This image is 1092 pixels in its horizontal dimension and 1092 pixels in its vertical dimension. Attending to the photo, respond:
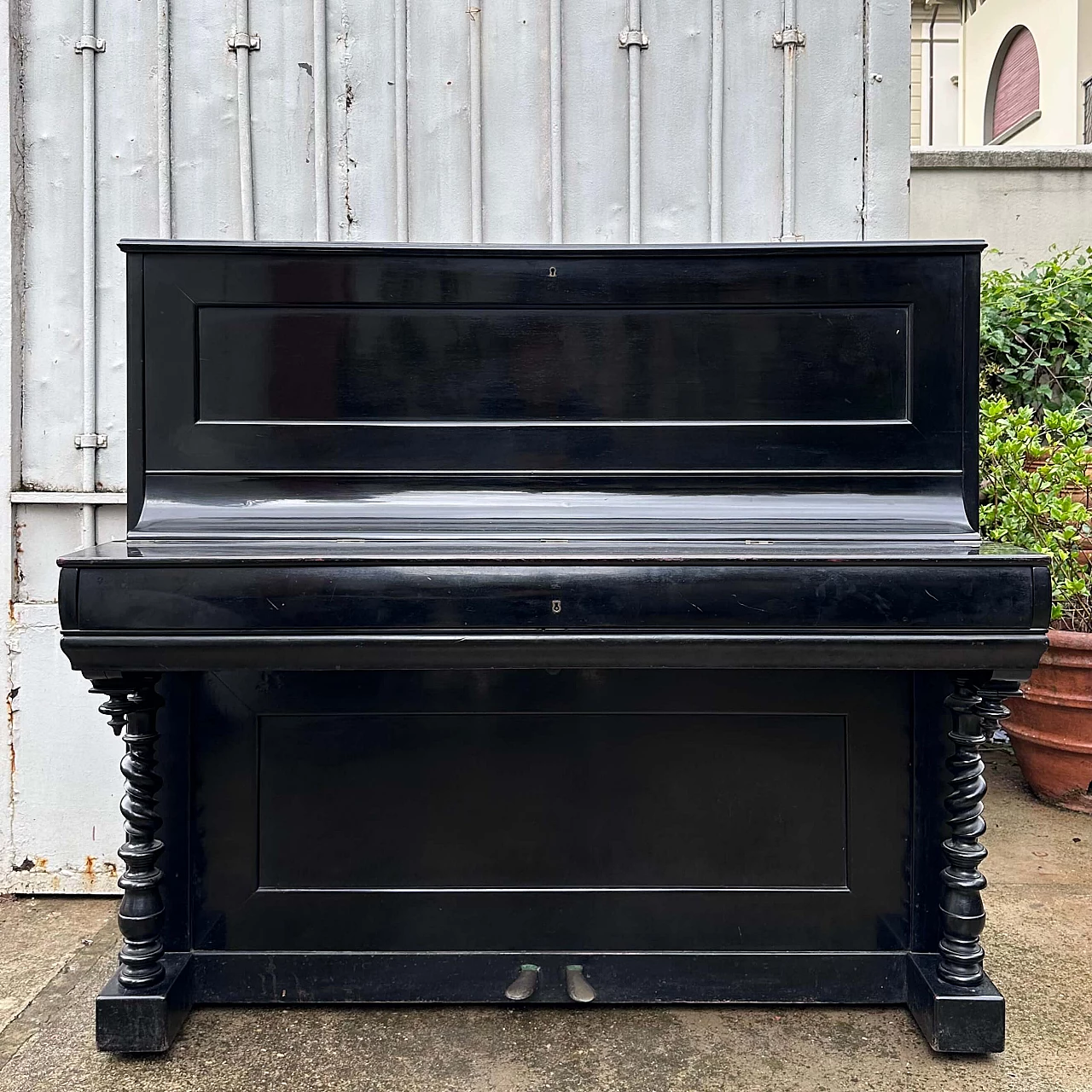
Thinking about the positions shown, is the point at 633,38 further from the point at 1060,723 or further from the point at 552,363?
the point at 1060,723

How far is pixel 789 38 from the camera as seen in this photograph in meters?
2.45

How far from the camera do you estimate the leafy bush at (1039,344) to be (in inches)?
153

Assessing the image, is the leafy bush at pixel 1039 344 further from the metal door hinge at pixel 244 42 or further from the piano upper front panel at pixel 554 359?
the metal door hinge at pixel 244 42

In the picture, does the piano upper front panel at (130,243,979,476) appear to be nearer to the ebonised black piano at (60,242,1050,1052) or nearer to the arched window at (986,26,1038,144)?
the ebonised black piano at (60,242,1050,1052)

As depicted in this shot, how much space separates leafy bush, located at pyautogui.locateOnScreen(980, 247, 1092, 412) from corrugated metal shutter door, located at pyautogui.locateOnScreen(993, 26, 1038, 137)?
7017mm

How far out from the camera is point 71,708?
251 cm

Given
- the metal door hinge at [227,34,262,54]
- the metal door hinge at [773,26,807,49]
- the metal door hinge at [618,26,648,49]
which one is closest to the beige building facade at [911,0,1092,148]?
the metal door hinge at [773,26,807,49]

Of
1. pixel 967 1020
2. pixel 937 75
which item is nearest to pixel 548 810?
pixel 967 1020

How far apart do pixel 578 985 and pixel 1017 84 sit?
11.4 m

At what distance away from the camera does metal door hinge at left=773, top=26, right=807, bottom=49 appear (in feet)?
8.04

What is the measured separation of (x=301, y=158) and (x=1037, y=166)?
163 inches

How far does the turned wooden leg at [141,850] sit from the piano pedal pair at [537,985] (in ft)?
2.45

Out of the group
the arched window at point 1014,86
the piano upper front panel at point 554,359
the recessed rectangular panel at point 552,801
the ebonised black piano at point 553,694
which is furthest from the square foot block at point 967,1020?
the arched window at point 1014,86

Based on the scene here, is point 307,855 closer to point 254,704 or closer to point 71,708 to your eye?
point 254,704
